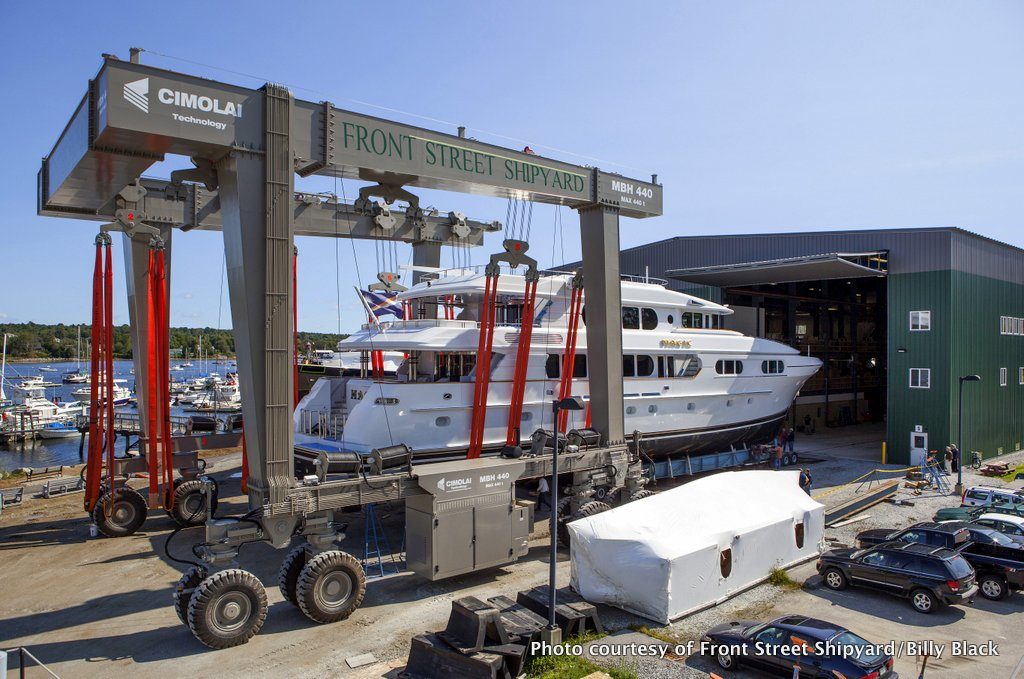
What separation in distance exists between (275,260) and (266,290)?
0.48 m

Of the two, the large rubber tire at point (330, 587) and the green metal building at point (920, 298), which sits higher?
the green metal building at point (920, 298)

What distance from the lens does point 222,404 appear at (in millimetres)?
71688

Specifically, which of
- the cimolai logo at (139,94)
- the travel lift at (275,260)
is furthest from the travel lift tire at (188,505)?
the cimolai logo at (139,94)

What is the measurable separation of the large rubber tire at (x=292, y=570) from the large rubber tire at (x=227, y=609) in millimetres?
762

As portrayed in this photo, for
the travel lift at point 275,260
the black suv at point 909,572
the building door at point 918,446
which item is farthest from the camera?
the building door at point 918,446

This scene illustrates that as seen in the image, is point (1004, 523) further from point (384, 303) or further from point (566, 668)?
point (384, 303)

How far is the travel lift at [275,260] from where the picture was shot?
31.0 ft

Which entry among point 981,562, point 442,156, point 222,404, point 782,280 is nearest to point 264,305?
point 442,156

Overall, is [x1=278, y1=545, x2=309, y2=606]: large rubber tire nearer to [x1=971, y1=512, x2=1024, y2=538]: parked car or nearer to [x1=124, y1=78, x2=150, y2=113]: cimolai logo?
[x1=124, y1=78, x2=150, y2=113]: cimolai logo

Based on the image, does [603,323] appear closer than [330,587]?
No

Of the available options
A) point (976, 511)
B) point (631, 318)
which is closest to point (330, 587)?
point (631, 318)

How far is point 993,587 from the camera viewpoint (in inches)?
472

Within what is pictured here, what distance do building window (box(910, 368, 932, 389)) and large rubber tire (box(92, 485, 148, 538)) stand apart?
25301 millimetres

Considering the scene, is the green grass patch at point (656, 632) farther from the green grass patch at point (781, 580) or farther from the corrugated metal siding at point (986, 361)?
the corrugated metal siding at point (986, 361)
